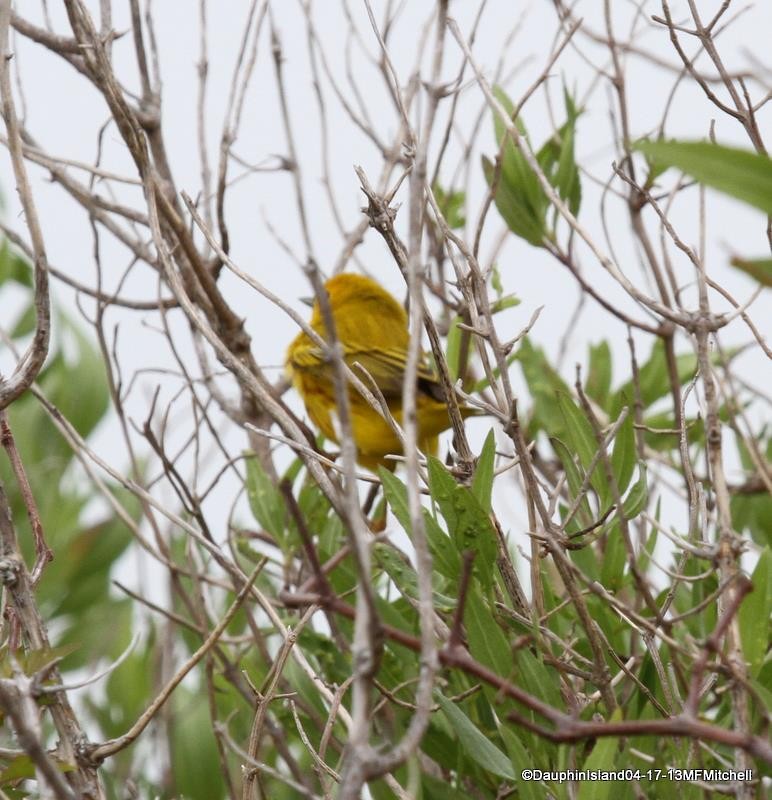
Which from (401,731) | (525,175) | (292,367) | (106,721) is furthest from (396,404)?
(401,731)

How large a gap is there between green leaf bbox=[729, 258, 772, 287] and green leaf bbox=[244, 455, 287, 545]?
6.60 feet

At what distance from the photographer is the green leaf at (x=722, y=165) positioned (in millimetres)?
1016

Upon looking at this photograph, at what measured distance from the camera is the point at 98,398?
3818mm

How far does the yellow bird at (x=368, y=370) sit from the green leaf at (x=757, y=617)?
248 centimetres

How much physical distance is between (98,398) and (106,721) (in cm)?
99

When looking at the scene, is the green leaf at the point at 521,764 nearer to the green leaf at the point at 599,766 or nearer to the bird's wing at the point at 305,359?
the green leaf at the point at 599,766

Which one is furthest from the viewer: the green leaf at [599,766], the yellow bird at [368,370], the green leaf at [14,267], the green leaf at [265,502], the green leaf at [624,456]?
the yellow bird at [368,370]

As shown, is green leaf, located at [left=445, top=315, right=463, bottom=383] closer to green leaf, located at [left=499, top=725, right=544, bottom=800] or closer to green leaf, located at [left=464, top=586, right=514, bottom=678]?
green leaf, located at [left=464, top=586, right=514, bottom=678]

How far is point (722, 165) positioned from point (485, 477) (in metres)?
1.02

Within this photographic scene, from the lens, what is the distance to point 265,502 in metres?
3.01

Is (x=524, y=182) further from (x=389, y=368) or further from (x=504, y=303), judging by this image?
(x=389, y=368)

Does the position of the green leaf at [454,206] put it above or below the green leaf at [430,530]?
above

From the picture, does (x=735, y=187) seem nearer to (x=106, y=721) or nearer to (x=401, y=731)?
(x=401, y=731)

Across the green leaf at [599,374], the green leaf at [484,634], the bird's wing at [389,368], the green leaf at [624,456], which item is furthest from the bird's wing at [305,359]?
the green leaf at [484,634]
